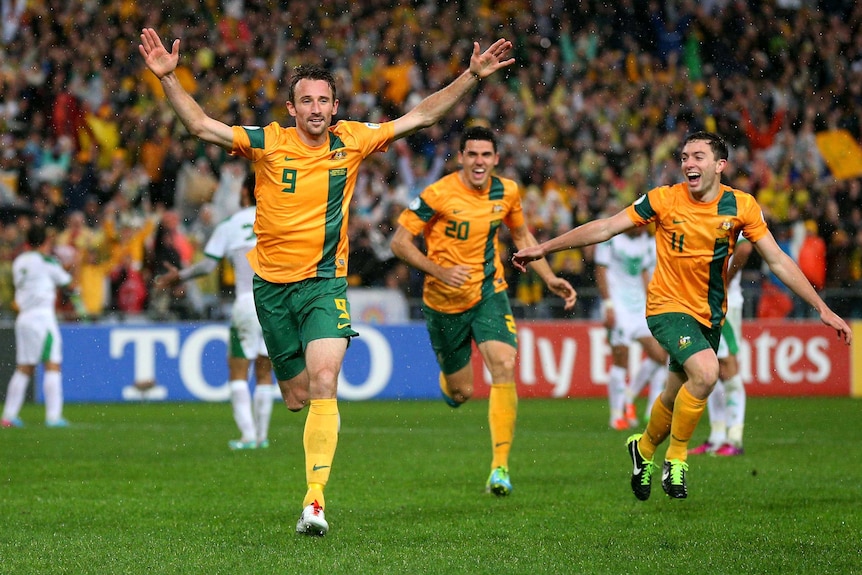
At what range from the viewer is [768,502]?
8.21m

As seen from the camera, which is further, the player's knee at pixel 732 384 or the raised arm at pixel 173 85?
the player's knee at pixel 732 384

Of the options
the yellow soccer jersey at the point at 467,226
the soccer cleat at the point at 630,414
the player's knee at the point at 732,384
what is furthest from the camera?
the soccer cleat at the point at 630,414

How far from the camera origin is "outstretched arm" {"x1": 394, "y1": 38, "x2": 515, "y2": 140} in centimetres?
751


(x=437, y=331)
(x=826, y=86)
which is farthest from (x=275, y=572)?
(x=826, y=86)

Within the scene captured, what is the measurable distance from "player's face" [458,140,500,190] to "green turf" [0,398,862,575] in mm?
2179

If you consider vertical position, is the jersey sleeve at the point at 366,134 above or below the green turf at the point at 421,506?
above

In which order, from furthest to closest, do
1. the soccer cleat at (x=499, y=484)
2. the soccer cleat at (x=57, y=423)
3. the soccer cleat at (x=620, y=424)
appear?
the soccer cleat at (x=57, y=423) → the soccer cleat at (x=620, y=424) → the soccer cleat at (x=499, y=484)

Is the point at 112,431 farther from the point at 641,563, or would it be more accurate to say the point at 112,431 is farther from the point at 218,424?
the point at 641,563

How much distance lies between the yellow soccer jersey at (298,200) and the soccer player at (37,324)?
26.9 ft

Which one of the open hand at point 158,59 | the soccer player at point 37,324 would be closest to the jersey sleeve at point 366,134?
the open hand at point 158,59

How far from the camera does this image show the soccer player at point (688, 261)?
8125 millimetres

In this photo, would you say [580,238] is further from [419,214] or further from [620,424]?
[620,424]

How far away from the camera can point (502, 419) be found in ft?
29.8

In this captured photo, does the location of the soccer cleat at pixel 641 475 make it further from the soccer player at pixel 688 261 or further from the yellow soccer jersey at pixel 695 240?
the yellow soccer jersey at pixel 695 240
